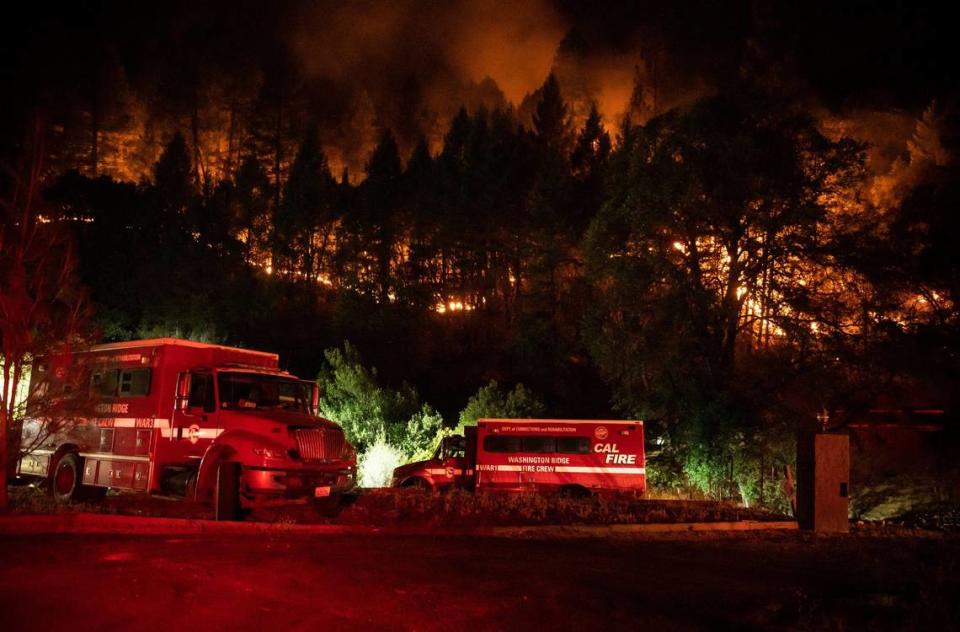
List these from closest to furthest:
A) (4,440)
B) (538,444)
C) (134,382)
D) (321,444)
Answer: (4,440), (321,444), (134,382), (538,444)

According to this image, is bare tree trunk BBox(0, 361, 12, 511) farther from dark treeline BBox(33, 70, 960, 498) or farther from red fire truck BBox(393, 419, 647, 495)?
red fire truck BBox(393, 419, 647, 495)

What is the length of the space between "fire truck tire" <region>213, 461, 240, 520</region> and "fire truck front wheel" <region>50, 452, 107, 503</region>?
162 inches

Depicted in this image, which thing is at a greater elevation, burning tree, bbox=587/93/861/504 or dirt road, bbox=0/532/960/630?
burning tree, bbox=587/93/861/504

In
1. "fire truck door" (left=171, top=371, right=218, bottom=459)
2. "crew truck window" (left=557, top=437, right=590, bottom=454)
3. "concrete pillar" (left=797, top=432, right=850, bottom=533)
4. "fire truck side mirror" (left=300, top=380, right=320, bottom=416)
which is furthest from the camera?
"crew truck window" (left=557, top=437, right=590, bottom=454)

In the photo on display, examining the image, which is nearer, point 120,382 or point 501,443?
point 120,382

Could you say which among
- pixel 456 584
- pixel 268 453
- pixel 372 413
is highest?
pixel 372 413

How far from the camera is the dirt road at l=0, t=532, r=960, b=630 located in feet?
24.5

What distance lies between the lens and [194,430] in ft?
49.6

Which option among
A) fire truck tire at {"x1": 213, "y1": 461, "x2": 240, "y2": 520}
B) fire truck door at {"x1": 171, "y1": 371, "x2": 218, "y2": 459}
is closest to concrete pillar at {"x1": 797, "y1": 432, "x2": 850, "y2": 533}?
fire truck tire at {"x1": 213, "y1": 461, "x2": 240, "y2": 520}

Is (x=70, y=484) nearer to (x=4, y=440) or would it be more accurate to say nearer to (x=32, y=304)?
(x=4, y=440)

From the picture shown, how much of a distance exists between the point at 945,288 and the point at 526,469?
1605cm

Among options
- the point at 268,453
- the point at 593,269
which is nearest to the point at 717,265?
the point at 593,269

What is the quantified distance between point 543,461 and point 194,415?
990cm

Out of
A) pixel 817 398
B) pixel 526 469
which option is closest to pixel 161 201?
pixel 526 469
